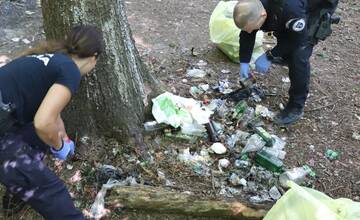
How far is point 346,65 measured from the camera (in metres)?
5.07

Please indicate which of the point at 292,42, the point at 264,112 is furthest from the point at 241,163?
the point at 292,42

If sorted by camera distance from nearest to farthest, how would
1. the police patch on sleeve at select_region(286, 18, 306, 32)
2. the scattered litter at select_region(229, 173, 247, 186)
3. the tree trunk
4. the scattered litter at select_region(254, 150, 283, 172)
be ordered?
the tree trunk
the scattered litter at select_region(229, 173, 247, 186)
the scattered litter at select_region(254, 150, 283, 172)
the police patch on sleeve at select_region(286, 18, 306, 32)

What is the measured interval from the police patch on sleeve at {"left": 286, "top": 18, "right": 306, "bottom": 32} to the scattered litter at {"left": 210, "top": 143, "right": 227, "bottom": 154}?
3.36 feet

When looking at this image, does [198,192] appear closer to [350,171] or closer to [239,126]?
[239,126]

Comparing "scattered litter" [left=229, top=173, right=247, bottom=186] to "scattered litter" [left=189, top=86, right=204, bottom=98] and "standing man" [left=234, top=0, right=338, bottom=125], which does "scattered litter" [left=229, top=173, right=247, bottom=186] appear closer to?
"standing man" [left=234, top=0, right=338, bottom=125]

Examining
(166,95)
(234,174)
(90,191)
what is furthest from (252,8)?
(90,191)

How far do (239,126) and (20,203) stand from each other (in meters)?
1.74

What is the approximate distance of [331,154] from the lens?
12.1 feet

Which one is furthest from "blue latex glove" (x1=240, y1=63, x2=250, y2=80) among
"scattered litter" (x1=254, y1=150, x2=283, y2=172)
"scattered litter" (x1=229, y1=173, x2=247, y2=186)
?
"scattered litter" (x1=229, y1=173, x2=247, y2=186)

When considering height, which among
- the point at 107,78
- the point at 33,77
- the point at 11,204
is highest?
the point at 33,77

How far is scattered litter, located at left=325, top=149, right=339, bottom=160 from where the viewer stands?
3.67 metres

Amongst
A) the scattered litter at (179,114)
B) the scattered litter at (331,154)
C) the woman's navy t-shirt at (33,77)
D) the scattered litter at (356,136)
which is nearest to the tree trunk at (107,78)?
the scattered litter at (179,114)

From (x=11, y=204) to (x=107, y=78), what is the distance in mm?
1005

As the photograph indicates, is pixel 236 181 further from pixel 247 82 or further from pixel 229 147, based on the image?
pixel 247 82
